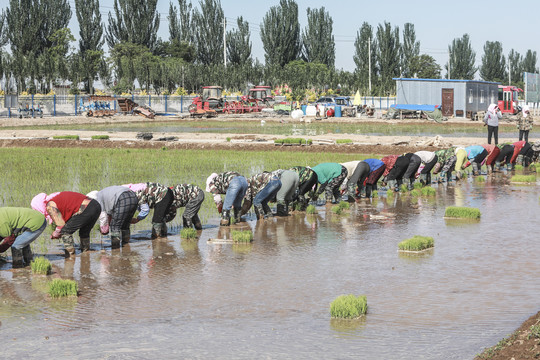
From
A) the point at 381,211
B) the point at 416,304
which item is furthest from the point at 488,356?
the point at 381,211

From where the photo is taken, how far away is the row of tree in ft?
309

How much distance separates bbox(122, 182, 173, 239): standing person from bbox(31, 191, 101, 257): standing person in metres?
1.13

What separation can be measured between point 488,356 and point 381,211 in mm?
11098

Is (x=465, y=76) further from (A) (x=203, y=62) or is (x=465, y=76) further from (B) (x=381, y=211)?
(B) (x=381, y=211)

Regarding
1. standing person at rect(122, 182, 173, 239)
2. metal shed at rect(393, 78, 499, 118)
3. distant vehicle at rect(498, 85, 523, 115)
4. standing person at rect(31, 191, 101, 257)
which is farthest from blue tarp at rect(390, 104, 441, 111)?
standing person at rect(31, 191, 101, 257)

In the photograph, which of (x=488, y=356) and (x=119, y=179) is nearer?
(x=488, y=356)

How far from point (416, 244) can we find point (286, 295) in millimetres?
3647

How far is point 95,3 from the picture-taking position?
102875 millimetres

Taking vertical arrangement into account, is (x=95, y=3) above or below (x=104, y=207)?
above

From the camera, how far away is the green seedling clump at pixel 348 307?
31.8ft

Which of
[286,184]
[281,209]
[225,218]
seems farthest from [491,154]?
[225,218]

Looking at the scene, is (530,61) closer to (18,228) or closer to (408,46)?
(408,46)

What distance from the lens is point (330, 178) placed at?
62.3ft

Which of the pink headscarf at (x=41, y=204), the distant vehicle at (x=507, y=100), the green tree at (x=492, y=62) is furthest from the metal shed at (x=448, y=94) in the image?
the green tree at (x=492, y=62)
